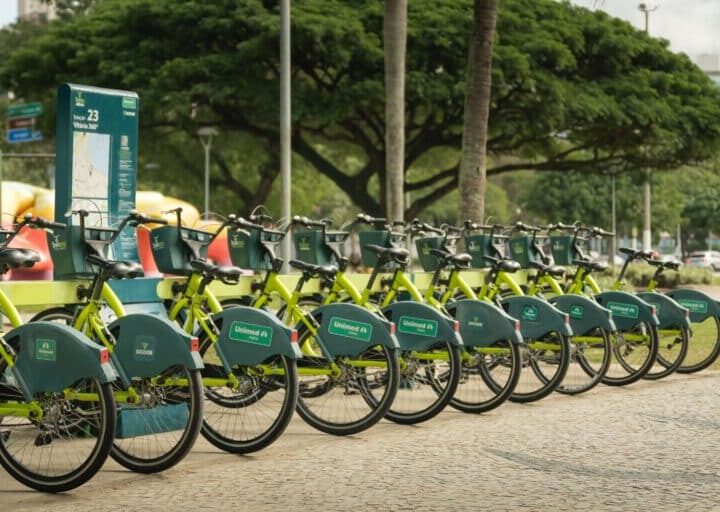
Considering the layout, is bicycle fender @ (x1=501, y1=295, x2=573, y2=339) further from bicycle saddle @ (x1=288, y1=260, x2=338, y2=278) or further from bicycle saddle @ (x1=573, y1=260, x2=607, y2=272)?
bicycle saddle @ (x1=288, y1=260, x2=338, y2=278)

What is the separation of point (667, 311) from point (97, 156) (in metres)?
5.14

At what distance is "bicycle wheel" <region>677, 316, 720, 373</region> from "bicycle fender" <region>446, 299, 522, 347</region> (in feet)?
11.1

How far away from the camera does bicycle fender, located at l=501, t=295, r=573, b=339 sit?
9773mm

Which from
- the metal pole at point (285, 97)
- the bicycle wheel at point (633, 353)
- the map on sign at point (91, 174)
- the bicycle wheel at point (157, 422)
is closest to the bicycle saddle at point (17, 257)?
the bicycle wheel at point (157, 422)

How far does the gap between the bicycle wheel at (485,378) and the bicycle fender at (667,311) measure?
2735 mm

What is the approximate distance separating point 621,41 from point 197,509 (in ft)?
77.0

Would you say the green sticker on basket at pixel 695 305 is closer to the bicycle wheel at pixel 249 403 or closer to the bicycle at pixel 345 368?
the bicycle at pixel 345 368

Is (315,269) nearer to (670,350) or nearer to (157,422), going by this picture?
(157,422)

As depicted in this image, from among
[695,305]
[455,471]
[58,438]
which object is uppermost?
[695,305]

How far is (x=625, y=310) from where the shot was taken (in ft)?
36.2

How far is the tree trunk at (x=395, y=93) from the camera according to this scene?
58.2 ft

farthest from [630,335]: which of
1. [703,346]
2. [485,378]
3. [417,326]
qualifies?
[417,326]

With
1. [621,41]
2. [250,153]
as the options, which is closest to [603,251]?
[250,153]

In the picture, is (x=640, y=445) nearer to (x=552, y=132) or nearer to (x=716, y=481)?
(x=716, y=481)
